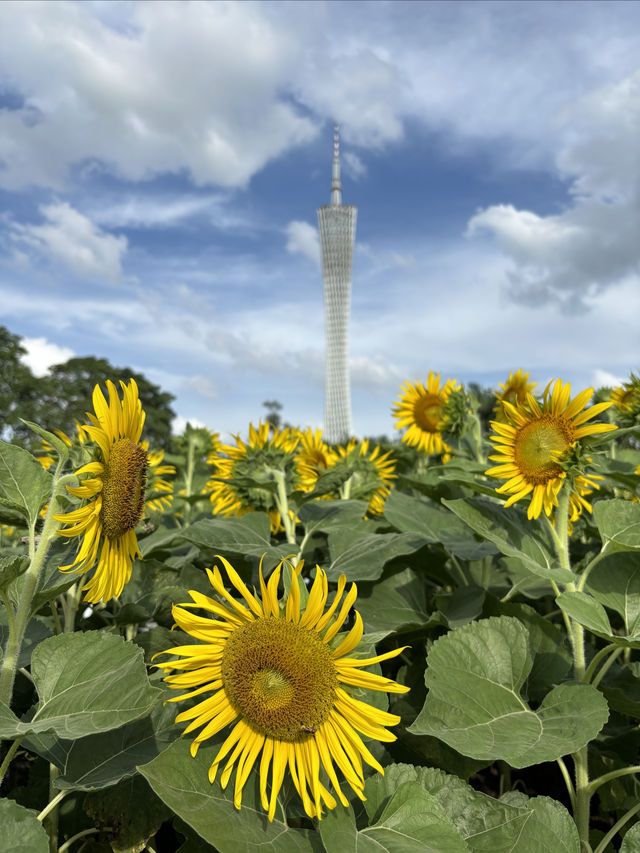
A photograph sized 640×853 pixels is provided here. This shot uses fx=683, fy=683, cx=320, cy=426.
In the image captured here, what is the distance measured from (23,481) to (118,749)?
0.60 m

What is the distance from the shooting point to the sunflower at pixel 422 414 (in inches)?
175

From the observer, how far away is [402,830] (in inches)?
48.5

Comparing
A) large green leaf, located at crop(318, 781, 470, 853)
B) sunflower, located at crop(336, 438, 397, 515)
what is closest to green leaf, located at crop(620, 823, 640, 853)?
large green leaf, located at crop(318, 781, 470, 853)

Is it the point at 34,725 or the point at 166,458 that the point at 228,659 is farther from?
the point at 166,458

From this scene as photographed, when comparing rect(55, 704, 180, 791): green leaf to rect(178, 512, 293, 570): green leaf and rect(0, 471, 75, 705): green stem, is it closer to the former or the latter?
rect(0, 471, 75, 705): green stem

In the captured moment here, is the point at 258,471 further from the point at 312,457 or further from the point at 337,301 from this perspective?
the point at 337,301

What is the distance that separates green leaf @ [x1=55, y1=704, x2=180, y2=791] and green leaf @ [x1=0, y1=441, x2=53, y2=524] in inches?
19.1

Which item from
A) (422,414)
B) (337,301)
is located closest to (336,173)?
(337,301)

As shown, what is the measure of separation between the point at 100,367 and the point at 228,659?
4612 cm

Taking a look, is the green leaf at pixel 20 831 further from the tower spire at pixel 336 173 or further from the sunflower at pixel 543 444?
the tower spire at pixel 336 173

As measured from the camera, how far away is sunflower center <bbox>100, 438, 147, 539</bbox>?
4.83 ft

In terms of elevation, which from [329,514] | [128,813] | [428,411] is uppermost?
[428,411]

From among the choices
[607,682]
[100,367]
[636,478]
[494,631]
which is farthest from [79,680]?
[100,367]

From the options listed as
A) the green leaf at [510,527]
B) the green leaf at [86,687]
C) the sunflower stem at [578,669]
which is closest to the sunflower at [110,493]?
the green leaf at [86,687]
